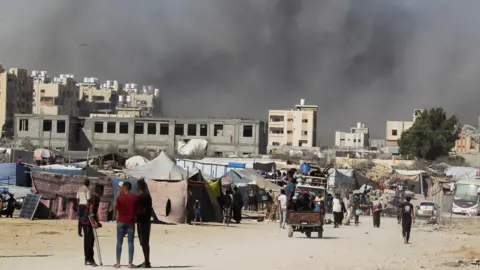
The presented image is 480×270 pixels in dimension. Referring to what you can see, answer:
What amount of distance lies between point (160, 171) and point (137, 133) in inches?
2914

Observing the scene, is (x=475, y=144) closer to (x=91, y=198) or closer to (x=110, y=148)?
(x=110, y=148)

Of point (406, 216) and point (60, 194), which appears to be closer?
point (406, 216)

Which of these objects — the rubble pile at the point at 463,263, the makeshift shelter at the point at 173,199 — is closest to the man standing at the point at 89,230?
the rubble pile at the point at 463,263

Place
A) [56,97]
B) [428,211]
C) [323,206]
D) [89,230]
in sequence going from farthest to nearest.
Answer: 1. [56,97]
2. [428,211]
3. [323,206]
4. [89,230]

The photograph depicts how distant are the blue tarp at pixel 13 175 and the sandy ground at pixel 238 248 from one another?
10.0m

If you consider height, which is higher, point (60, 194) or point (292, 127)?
point (292, 127)

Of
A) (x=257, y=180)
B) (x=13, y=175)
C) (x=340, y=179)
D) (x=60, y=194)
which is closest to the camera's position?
(x=60, y=194)

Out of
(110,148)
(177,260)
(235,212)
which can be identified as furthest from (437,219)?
(110,148)

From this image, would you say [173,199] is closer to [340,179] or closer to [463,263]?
[463,263]

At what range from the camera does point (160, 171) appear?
1684 inches

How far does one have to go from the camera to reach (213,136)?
115500 mm

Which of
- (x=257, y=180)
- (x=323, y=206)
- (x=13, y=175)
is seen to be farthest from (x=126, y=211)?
(x=257, y=180)

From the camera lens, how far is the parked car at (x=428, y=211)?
166ft

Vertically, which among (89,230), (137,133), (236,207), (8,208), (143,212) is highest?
(137,133)
